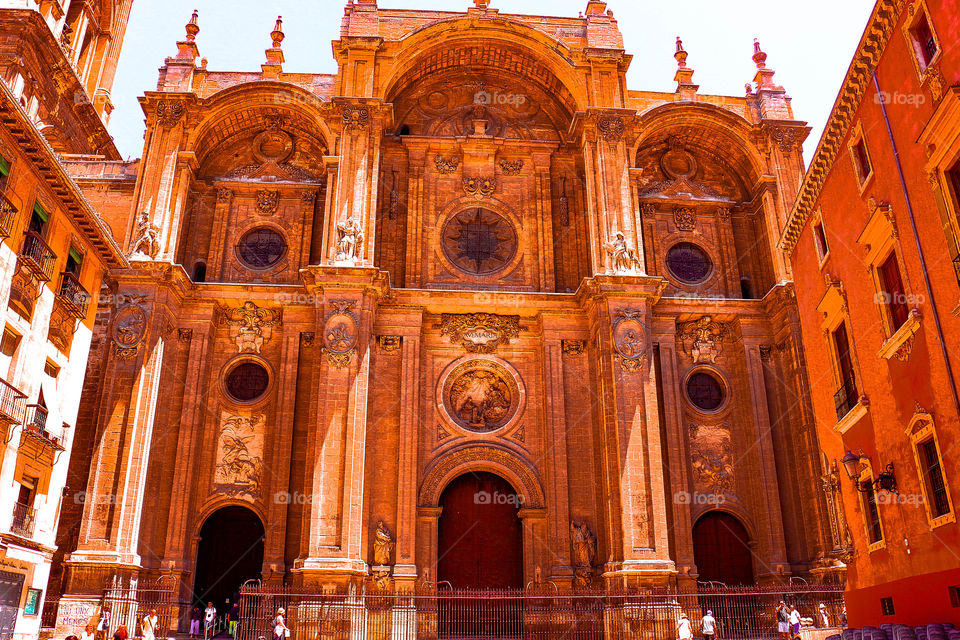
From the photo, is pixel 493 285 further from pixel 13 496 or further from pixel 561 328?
pixel 13 496

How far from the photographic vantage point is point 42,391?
750 inches

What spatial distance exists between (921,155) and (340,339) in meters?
15.9

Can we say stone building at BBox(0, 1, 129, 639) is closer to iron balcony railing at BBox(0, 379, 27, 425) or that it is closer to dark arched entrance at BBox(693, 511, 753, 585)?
iron balcony railing at BBox(0, 379, 27, 425)

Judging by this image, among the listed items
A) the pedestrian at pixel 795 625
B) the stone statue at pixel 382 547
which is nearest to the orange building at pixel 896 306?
the pedestrian at pixel 795 625

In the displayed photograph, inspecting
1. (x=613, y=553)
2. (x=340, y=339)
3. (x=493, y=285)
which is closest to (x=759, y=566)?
(x=613, y=553)

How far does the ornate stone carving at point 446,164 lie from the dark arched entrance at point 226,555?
45.2 feet

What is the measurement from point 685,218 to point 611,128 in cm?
457

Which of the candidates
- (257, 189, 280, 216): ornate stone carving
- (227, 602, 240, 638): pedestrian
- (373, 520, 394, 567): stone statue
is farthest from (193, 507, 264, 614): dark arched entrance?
(257, 189, 280, 216): ornate stone carving

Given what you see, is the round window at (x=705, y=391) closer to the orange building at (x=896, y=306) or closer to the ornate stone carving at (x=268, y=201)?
the orange building at (x=896, y=306)

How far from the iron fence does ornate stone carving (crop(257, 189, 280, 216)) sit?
43.8 ft

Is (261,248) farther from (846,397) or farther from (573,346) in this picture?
(846,397)

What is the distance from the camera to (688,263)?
28.8 m

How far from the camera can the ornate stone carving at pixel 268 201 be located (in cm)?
2800

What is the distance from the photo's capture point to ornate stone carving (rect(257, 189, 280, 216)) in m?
28.0
